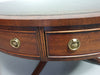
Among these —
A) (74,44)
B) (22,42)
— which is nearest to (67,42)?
(74,44)

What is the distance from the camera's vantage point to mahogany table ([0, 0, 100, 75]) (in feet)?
0.83

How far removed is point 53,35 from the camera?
280 mm

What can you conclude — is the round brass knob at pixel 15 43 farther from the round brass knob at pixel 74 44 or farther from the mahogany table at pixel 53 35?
the round brass knob at pixel 74 44

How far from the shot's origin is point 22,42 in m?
0.30

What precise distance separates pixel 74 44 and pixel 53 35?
60 millimetres

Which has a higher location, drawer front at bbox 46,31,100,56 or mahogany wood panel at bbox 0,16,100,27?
mahogany wood panel at bbox 0,16,100,27

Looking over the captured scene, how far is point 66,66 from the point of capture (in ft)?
2.51

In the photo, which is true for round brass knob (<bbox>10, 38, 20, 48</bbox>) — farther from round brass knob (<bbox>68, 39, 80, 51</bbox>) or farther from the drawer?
round brass knob (<bbox>68, 39, 80, 51</bbox>)

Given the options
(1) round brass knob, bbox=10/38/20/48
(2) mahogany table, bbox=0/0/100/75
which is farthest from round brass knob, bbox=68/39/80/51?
(1) round brass knob, bbox=10/38/20/48

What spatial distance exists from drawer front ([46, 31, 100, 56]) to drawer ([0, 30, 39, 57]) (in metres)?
0.04

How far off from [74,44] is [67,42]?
19 mm

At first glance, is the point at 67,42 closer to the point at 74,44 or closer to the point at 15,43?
the point at 74,44

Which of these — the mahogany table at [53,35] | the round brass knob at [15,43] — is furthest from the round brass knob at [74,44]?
the round brass knob at [15,43]

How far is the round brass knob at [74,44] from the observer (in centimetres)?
28
